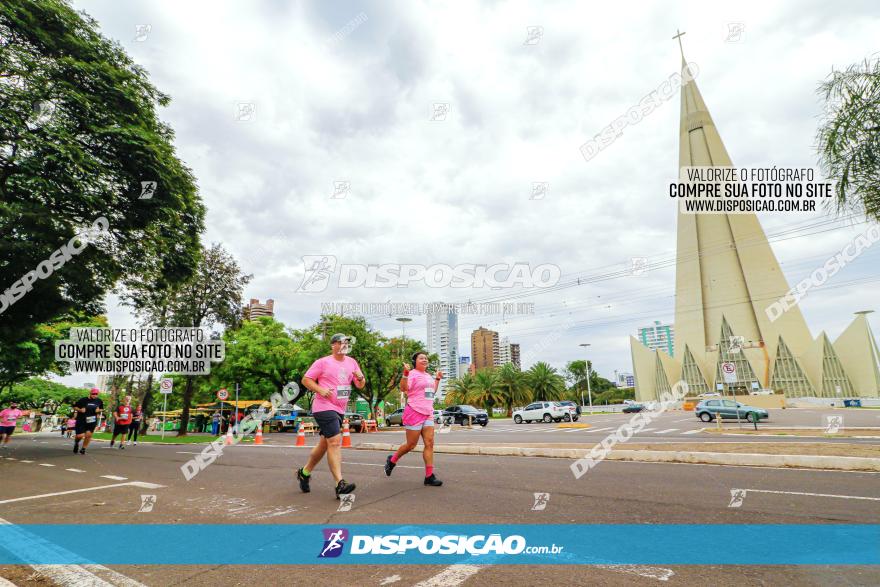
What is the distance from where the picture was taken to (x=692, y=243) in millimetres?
74188

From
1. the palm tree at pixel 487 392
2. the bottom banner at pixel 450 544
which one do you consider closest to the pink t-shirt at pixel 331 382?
the bottom banner at pixel 450 544

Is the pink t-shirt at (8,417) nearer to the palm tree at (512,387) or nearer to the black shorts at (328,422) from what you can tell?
the black shorts at (328,422)

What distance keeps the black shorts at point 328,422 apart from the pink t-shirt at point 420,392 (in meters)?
1.19

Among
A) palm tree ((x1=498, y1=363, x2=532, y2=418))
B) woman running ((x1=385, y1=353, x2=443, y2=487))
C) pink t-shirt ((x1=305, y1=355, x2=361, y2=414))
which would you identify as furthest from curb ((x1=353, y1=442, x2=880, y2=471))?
palm tree ((x1=498, y1=363, x2=532, y2=418))

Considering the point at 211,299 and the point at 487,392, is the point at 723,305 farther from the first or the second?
the point at 211,299

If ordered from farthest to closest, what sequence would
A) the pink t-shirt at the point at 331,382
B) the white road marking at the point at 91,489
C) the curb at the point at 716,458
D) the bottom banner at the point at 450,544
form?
1. the curb at the point at 716,458
2. the white road marking at the point at 91,489
3. the pink t-shirt at the point at 331,382
4. the bottom banner at the point at 450,544

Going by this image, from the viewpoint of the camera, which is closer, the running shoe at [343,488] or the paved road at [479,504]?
the paved road at [479,504]

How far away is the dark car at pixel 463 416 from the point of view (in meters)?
33.5

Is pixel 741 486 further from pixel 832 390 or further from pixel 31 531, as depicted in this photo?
pixel 832 390

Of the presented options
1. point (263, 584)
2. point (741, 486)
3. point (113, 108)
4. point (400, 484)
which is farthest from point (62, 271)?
point (741, 486)

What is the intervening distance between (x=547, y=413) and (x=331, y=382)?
33295mm

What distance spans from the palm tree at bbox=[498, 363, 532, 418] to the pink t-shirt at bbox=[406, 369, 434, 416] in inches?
2234

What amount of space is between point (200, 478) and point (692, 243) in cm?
8283

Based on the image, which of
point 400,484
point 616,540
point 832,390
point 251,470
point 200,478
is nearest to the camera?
point 616,540
